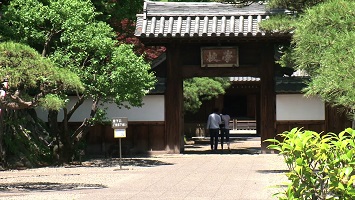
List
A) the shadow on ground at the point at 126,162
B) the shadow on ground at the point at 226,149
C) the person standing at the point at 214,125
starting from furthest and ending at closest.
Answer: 1. the person standing at the point at 214,125
2. the shadow on ground at the point at 226,149
3. the shadow on ground at the point at 126,162

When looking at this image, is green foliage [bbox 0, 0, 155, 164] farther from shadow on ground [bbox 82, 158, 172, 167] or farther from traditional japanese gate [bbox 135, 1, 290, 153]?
traditional japanese gate [bbox 135, 1, 290, 153]

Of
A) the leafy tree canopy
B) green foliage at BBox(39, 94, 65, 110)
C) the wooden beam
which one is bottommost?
green foliage at BBox(39, 94, 65, 110)

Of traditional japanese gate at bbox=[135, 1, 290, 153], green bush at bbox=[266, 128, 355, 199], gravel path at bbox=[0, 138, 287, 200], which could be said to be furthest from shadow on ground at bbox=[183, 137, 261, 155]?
green bush at bbox=[266, 128, 355, 199]

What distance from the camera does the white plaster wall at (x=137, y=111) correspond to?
22.6m

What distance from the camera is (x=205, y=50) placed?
22.2 metres

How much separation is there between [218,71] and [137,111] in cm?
330

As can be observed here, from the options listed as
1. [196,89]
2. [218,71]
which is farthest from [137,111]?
[196,89]

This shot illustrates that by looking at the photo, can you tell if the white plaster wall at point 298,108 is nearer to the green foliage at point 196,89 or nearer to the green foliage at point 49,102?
the green foliage at point 196,89

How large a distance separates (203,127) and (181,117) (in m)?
15.3

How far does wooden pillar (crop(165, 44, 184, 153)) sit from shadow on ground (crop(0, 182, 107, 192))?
8.93 metres

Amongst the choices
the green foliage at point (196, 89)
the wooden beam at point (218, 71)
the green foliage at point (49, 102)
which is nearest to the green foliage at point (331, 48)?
the green foliage at point (49, 102)

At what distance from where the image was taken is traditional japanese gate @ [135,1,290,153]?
856 inches

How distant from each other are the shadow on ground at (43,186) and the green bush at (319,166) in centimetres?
708

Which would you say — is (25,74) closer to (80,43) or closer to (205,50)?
(80,43)
